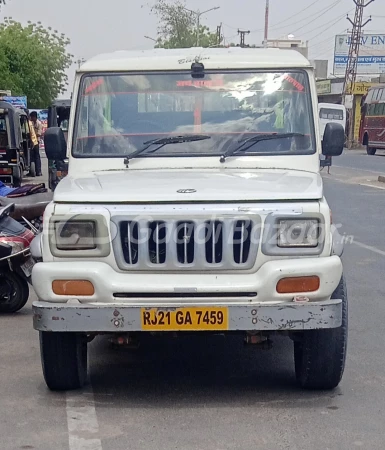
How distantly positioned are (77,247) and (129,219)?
0.34m

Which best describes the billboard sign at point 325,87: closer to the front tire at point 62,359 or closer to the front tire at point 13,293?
the front tire at point 13,293

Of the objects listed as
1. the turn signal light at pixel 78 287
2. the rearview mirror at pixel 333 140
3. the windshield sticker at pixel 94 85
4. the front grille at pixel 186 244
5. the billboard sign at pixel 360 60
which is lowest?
the billboard sign at pixel 360 60

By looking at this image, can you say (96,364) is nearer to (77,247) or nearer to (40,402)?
(40,402)

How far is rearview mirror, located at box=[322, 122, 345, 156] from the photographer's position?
687 centimetres

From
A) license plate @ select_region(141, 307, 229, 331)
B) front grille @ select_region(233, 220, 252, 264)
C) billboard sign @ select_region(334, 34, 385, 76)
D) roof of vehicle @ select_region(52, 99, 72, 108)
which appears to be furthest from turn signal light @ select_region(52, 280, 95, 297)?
billboard sign @ select_region(334, 34, 385, 76)

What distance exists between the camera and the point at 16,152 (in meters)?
22.2

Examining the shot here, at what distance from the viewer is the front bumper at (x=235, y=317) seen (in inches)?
211

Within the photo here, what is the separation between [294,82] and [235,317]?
2256mm

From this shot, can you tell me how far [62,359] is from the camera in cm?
580

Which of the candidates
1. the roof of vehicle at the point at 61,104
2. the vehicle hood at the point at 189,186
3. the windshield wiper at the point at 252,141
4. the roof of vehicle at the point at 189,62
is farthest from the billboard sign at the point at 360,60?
the vehicle hood at the point at 189,186

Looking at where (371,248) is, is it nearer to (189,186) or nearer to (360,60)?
(189,186)

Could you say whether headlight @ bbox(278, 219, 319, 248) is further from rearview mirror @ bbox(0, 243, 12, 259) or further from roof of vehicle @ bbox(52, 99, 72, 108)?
roof of vehicle @ bbox(52, 99, 72, 108)

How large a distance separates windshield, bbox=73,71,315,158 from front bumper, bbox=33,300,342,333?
1670 mm

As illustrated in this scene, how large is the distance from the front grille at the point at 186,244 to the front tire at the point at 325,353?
65 centimetres
